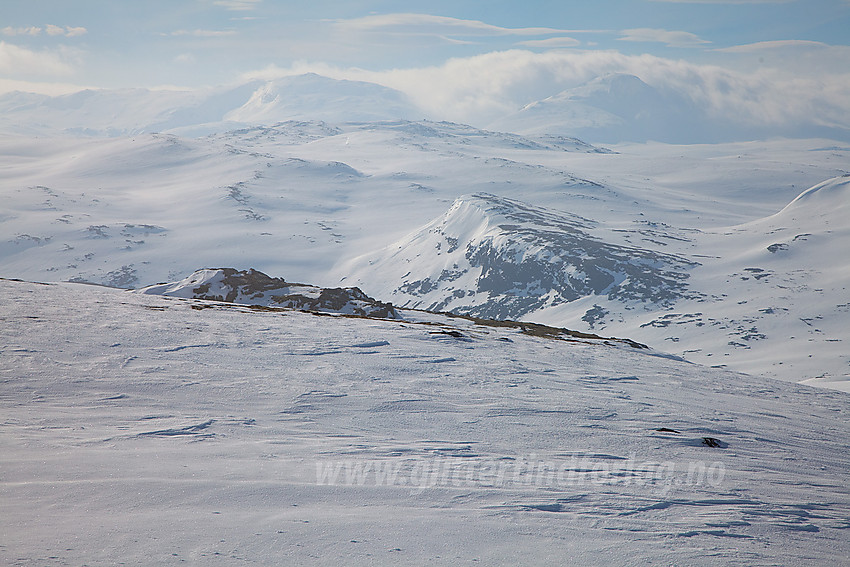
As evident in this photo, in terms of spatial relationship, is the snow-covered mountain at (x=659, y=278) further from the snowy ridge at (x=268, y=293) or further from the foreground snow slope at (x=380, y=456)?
the foreground snow slope at (x=380, y=456)

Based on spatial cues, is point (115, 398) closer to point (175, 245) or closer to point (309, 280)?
point (309, 280)

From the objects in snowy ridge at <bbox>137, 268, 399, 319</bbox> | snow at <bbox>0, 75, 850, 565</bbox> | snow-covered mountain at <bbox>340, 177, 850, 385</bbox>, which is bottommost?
snow-covered mountain at <bbox>340, 177, 850, 385</bbox>

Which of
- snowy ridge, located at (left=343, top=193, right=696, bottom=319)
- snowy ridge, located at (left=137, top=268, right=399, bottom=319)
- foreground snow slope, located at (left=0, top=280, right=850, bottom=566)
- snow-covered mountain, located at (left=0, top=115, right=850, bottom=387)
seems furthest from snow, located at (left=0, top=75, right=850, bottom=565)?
snowy ridge, located at (left=343, top=193, right=696, bottom=319)

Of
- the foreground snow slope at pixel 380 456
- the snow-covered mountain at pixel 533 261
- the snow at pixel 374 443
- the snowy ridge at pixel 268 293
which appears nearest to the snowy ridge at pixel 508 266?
the snow-covered mountain at pixel 533 261

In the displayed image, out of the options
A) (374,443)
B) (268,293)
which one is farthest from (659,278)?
(374,443)

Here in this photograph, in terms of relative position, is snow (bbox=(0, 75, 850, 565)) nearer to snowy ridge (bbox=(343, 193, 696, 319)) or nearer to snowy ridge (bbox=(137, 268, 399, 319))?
Result: snowy ridge (bbox=(137, 268, 399, 319))

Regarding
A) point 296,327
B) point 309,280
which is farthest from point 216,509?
point 309,280
